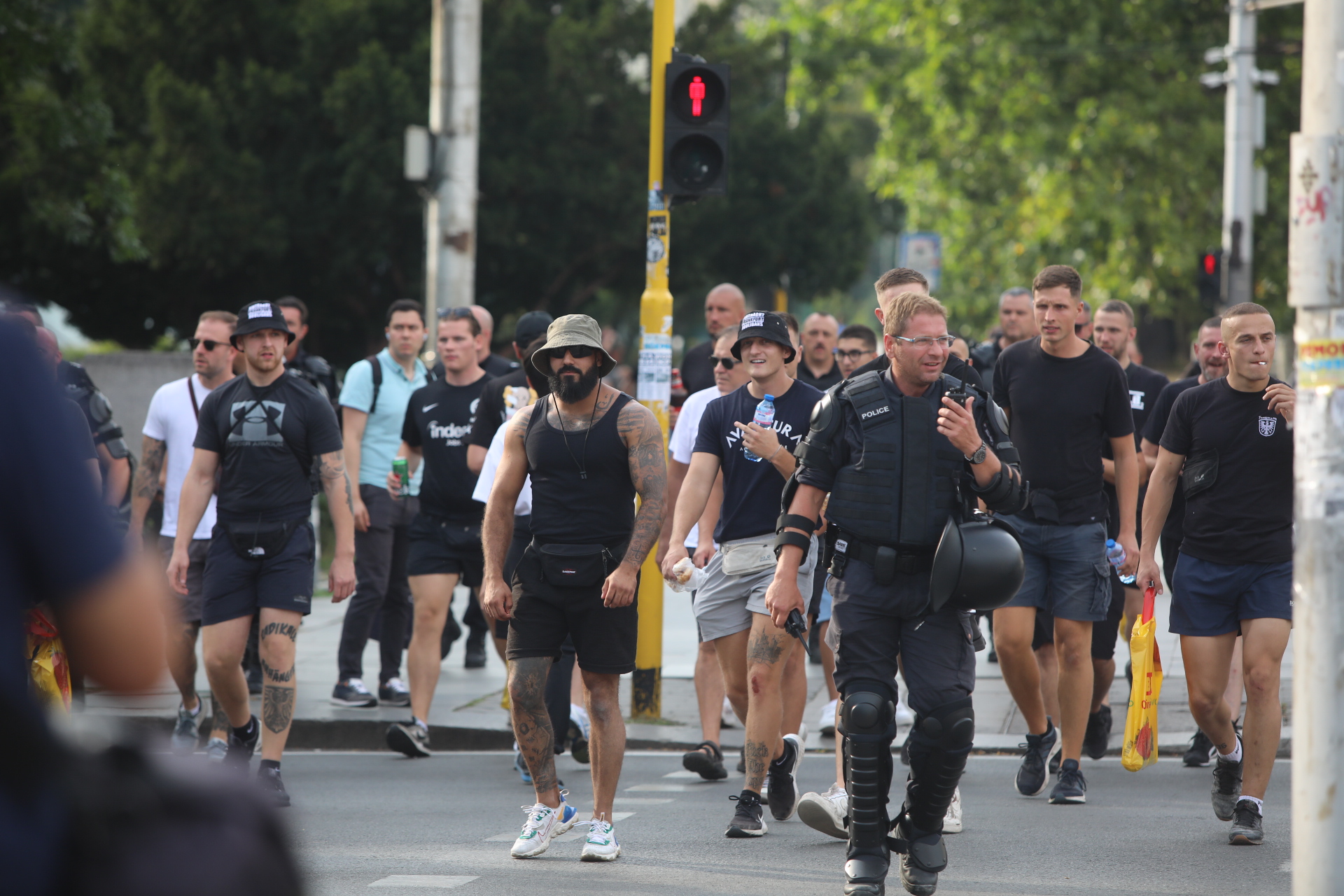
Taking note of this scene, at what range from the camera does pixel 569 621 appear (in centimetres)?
628

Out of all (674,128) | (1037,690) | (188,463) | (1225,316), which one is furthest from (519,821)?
(674,128)

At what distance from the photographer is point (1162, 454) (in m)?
6.70

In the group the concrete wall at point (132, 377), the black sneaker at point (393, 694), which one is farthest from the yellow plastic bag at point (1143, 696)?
the concrete wall at point (132, 377)

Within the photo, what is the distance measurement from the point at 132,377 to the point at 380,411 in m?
5.67

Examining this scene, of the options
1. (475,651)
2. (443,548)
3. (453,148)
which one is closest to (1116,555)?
(443,548)

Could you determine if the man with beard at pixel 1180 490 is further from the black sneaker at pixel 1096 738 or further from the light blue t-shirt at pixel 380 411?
the light blue t-shirt at pixel 380 411

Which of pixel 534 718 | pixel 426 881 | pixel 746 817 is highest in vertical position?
pixel 534 718

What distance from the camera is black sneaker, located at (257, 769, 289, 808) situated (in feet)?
22.5

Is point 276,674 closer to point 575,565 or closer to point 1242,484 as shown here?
point 575,565

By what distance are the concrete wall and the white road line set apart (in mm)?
9268

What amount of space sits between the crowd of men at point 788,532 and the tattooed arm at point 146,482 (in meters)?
0.02

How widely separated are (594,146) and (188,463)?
1718cm

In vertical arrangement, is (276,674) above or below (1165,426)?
below

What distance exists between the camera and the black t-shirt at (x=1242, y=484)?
6332mm
